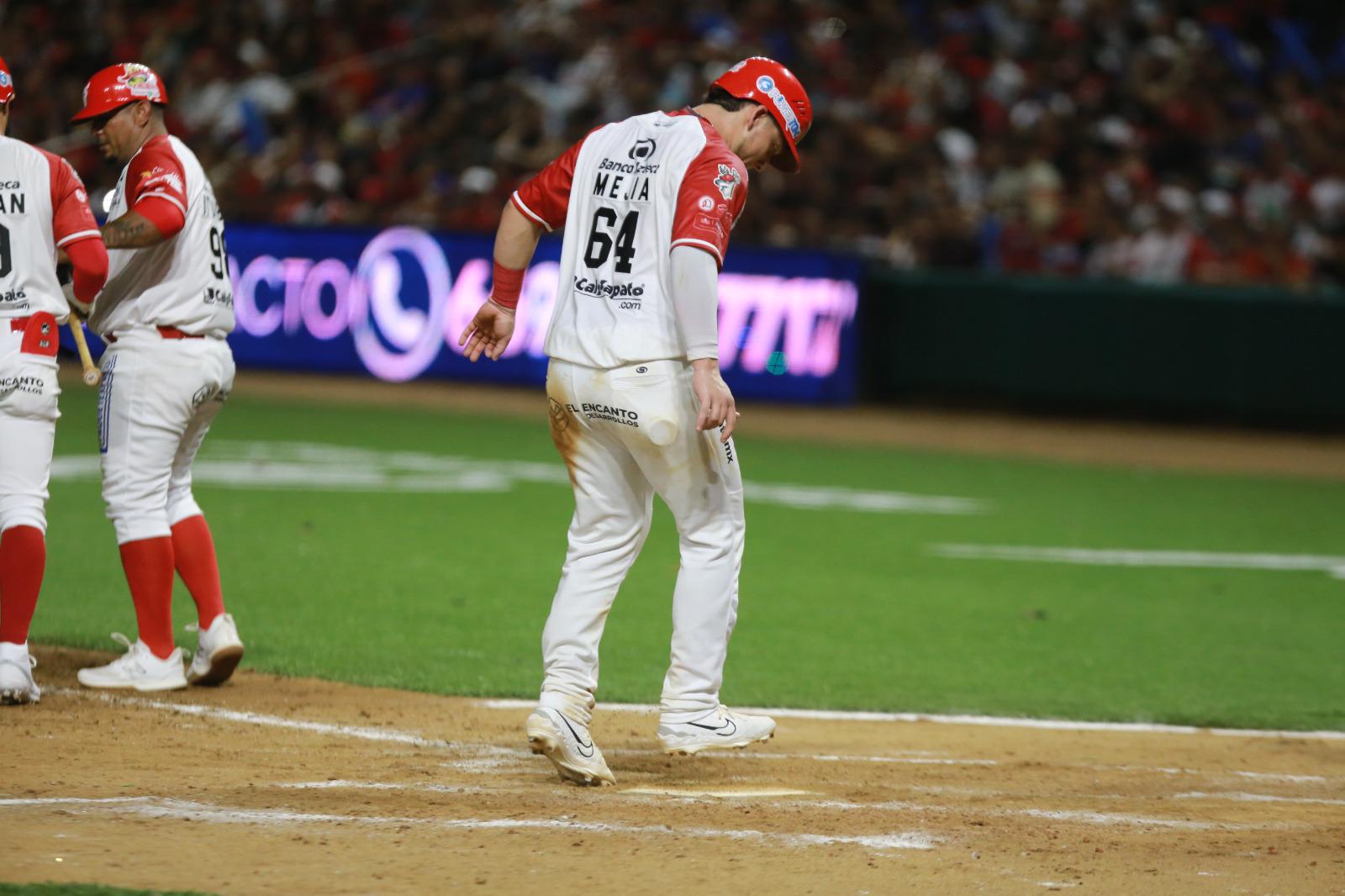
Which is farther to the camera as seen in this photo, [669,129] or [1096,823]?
[669,129]

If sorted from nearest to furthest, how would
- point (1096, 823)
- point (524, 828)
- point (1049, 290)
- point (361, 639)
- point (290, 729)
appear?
point (524, 828) < point (1096, 823) < point (290, 729) < point (361, 639) < point (1049, 290)

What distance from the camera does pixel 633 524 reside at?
18.1 feet

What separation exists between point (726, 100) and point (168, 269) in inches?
89.0

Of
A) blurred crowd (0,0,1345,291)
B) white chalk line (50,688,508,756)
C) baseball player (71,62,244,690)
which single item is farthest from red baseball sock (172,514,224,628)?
blurred crowd (0,0,1345,291)

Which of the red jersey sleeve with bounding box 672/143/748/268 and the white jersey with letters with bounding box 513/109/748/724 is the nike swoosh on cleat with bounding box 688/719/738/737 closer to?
the white jersey with letters with bounding box 513/109/748/724

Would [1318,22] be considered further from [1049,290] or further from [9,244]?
[9,244]

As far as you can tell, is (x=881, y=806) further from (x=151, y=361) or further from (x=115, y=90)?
(x=115, y=90)

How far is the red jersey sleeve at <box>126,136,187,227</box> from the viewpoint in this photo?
20.6 ft

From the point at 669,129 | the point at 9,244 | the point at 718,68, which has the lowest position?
the point at 9,244

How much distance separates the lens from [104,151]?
6.62 m

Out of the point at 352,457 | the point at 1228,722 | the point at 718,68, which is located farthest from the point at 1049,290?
the point at 1228,722

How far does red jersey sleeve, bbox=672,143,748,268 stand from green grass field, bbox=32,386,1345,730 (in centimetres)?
223

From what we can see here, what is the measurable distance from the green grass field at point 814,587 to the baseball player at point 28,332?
114 cm

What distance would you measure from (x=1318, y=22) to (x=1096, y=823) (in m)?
18.9
